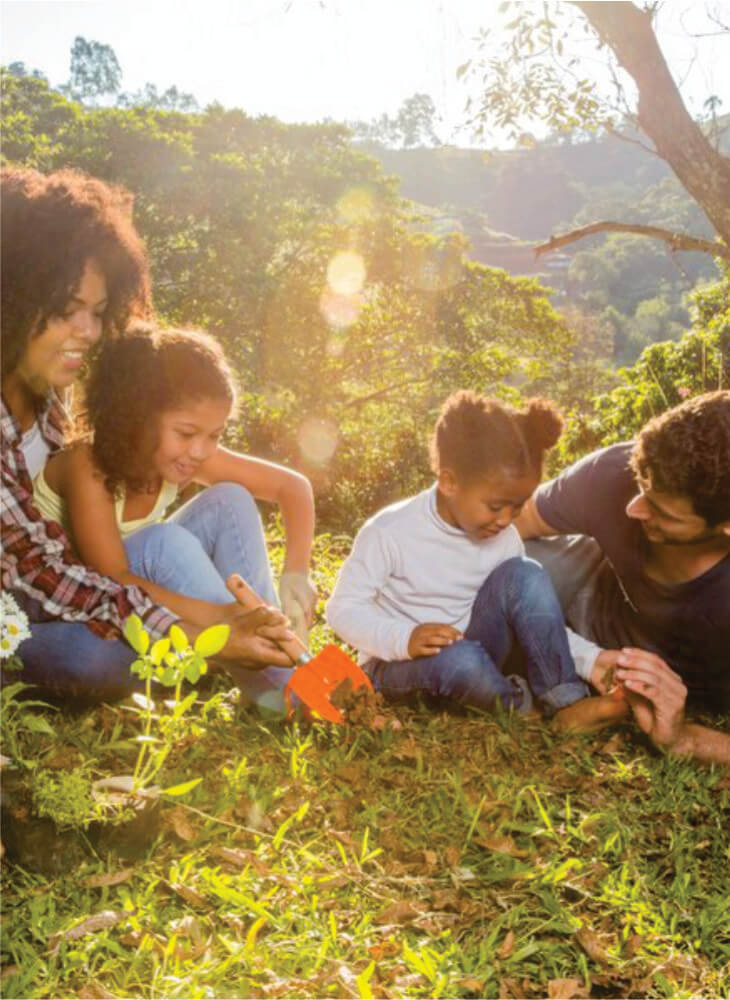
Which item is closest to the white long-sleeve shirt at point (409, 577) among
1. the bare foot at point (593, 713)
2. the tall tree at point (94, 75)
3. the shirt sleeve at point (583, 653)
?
the shirt sleeve at point (583, 653)

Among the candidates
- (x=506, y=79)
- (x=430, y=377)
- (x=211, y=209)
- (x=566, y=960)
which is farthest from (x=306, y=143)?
(x=566, y=960)

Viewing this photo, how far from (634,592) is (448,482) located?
654mm

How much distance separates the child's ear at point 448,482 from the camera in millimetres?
2838

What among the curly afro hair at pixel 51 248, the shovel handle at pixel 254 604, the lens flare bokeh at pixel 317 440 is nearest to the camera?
the curly afro hair at pixel 51 248

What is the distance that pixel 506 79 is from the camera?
18.5 ft

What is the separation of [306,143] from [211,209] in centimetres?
157

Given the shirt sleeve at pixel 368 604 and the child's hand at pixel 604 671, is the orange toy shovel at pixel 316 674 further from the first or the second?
the child's hand at pixel 604 671

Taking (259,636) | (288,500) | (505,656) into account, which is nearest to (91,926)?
(259,636)

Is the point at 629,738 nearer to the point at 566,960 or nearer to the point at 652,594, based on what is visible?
the point at 652,594

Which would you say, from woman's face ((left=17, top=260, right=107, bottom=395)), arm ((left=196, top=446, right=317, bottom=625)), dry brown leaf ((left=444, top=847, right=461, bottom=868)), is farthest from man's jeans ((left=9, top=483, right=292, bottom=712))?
dry brown leaf ((left=444, top=847, right=461, bottom=868))

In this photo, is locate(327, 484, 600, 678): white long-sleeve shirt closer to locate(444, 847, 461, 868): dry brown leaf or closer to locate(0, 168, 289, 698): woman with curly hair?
locate(0, 168, 289, 698): woman with curly hair

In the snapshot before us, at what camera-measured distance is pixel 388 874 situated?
2.11m

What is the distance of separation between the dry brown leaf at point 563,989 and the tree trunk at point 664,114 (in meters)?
3.47

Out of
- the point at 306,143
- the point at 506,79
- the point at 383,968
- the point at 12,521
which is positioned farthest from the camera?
the point at 306,143
